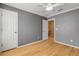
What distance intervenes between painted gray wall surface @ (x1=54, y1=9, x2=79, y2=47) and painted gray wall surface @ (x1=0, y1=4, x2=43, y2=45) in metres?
1.46

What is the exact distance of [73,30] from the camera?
12.2 feet

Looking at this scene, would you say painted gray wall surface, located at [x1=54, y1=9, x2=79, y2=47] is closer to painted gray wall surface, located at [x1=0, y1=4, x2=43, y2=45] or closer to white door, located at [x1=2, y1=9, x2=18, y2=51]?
painted gray wall surface, located at [x1=0, y1=4, x2=43, y2=45]

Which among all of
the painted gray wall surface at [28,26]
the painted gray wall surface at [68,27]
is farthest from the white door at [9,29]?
the painted gray wall surface at [68,27]

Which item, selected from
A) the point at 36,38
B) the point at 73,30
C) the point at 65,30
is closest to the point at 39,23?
the point at 36,38

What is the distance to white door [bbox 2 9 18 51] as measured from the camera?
289 centimetres

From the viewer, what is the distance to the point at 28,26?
13.6 feet

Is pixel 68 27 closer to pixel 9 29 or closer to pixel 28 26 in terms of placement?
pixel 28 26

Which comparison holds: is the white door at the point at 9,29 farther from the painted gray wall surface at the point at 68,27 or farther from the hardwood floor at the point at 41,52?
the painted gray wall surface at the point at 68,27

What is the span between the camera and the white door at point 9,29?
289 centimetres

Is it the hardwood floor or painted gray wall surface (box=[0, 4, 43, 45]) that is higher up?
painted gray wall surface (box=[0, 4, 43, 45])

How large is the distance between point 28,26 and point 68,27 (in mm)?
2595

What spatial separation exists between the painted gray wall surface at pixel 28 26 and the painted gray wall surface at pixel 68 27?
4.79 feet

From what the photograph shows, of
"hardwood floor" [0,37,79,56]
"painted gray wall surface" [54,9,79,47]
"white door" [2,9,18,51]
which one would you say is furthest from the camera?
"painted gray wall surface" [54,9,79,47]

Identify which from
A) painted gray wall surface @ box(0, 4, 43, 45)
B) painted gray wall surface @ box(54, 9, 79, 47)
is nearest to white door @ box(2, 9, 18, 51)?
painted gray wall surface @ box(0, 4, 43, 45)
